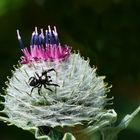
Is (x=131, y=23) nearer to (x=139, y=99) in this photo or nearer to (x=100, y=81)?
(x=139, y=99)

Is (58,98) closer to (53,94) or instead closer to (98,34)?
(53,94)

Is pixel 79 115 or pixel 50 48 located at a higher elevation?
pixel 50 48

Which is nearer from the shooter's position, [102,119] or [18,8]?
[102,119]

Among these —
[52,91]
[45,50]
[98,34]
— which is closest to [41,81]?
[52,91]

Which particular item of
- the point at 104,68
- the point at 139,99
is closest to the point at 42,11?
the point at 104,68

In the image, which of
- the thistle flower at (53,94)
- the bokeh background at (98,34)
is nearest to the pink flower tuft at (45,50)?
the thistle flower at (53,94)

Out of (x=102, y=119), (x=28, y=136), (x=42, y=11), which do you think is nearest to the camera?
(x=102, y=119)
